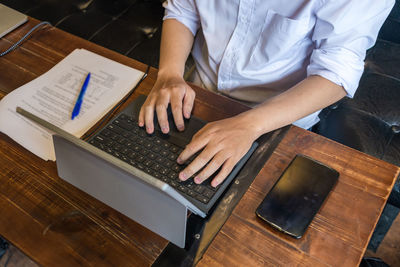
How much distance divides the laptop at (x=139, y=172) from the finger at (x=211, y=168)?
0.01 m

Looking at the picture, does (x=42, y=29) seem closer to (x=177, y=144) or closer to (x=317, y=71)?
(x=177, y=144)

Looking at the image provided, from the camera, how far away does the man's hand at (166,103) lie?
665 millimetres

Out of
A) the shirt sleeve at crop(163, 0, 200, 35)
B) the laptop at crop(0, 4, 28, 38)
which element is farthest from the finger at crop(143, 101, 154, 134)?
the laptop at crop(0, 4, 28, 38)

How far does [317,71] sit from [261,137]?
20 cm

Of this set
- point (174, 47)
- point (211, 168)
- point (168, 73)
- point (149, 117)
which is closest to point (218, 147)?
point (211, 168)

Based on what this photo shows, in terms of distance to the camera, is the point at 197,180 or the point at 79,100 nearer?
the point at 197,180

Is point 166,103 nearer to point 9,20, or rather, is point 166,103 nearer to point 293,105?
point 293,105

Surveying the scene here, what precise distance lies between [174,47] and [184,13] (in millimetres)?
104

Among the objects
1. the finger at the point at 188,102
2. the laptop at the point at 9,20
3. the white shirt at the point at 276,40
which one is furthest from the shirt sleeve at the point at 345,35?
the laptop at the point at 9,20

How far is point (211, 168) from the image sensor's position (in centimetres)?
59

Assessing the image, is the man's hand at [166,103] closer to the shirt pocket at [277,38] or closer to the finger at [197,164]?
the finger at [197,164]

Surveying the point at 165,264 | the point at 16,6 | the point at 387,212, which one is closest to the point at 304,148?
the point at 165,264

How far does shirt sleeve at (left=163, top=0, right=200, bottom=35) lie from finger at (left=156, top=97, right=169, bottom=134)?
0.31 m

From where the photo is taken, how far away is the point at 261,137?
667 mm
